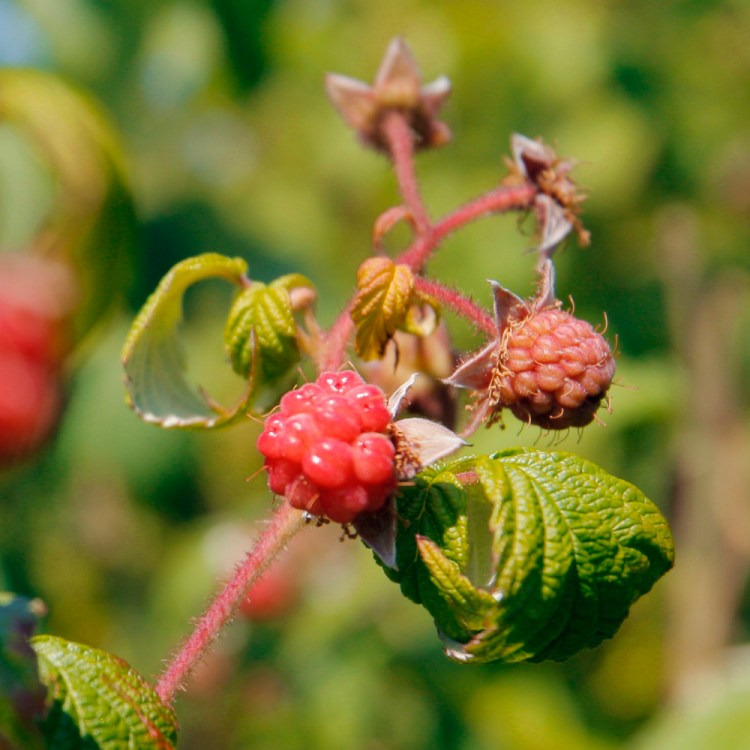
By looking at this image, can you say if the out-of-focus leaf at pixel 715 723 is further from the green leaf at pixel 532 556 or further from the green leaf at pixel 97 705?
the green leaf at pixel 97 705

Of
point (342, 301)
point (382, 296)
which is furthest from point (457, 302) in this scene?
point (342, 301)

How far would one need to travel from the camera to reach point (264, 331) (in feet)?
5.29

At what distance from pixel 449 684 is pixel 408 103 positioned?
2565 mm

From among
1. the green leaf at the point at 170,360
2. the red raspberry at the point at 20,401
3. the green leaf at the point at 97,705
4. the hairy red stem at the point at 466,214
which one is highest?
the hairy red stem at the point at 466,214

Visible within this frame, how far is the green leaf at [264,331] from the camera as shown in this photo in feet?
5.25

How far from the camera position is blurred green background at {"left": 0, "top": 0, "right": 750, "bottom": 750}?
390cm

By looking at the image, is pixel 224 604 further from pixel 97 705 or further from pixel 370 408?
pixel 370 408

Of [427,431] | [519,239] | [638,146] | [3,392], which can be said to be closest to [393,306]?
[427,431]

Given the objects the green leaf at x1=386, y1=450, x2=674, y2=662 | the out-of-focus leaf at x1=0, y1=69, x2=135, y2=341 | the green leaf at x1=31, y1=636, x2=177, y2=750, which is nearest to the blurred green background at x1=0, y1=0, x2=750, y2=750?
the out-of-focus leaf at x1=0, y1=69, x2=135, y2=341

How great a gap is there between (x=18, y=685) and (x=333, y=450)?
45 centimetres

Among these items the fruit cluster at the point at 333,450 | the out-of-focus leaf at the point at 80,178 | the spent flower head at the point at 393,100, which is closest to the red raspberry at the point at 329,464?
the fruit cluster at the point at 333,450

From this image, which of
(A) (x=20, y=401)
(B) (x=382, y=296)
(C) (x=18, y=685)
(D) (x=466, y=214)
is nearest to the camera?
(C) (x=18, y=685)

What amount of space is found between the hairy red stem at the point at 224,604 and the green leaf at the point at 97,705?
1.3 inches

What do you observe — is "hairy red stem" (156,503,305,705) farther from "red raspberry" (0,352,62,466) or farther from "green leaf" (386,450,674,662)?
"red raspberry" (0,352,62,466)
